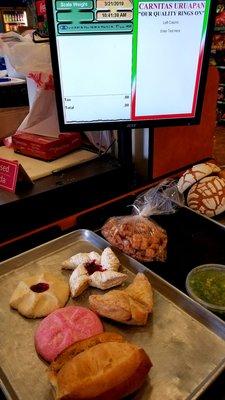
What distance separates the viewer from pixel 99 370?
17.4 inches

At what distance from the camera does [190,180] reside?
916 mm

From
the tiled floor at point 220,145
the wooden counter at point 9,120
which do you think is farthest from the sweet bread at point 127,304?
the tiled floor at point 220,145

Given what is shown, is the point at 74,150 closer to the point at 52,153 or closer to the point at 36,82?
the point at 52,153

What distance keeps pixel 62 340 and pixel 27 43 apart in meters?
0.89

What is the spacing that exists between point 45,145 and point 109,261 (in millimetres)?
494

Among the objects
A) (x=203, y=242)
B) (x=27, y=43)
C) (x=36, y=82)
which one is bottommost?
(x=203, y=242)

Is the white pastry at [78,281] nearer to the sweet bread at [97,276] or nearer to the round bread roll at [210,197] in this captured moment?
the sweet bread at [97,276]

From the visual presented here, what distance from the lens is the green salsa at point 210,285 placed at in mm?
628

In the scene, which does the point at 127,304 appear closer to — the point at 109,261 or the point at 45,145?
the point at 109,261

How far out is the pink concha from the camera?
0.53 metres

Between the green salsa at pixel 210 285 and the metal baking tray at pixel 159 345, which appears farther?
the green salsa at pixel 210 285

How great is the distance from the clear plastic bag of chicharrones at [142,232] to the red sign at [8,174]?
0.88 ft

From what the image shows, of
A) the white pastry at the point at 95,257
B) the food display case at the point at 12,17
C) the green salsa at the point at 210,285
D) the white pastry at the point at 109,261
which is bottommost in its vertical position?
the green salsa at the point at 210,285

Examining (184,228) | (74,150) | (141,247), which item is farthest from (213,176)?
(74,150)
